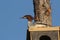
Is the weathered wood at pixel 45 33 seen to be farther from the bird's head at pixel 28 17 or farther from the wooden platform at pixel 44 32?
the bird's head at pixel 28 17

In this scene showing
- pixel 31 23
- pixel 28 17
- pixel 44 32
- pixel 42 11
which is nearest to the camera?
pixel 44 32

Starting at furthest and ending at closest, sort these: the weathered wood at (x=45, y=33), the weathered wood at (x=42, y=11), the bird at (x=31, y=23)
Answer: the weathered wood at (x=42, y=11) → the bird at (x=31, y=23) → the weathered wood at (x=45, y=33)

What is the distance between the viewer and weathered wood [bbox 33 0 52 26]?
18047 millimetres

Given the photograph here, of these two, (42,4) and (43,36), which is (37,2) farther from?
(43,36)

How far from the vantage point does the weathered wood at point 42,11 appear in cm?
A: 1805

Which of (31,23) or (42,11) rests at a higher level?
(42,11)

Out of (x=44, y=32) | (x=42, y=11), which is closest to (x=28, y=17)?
(x=42, y=11)

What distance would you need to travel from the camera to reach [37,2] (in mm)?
18438

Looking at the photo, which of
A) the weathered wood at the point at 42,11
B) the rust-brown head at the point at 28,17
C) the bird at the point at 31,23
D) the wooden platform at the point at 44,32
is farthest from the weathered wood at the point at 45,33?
the weathered wood at the point at 42,11

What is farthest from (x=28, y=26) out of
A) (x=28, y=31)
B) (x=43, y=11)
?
(x=43, y=11)

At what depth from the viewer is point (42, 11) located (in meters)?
18.2

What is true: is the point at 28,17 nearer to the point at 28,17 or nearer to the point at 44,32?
the point at 28,17

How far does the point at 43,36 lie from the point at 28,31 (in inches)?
23.3

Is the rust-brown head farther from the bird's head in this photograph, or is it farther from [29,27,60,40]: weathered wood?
[29,27,60,40]: weathered wood
